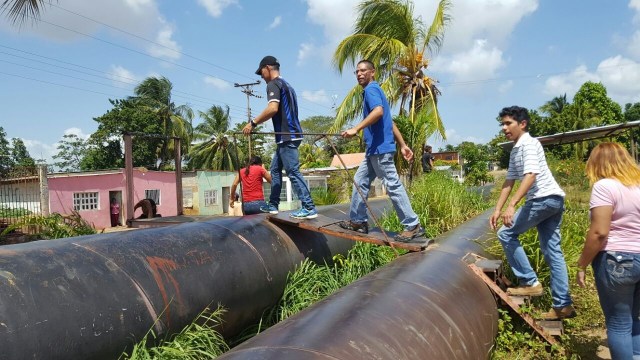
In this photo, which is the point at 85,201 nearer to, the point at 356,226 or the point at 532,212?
the point at 356,226

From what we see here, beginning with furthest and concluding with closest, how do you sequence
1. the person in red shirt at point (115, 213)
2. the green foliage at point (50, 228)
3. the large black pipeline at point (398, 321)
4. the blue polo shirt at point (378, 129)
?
the person in red shirt at point (115, 213) < the green foliage at point (50, 228) < the blue polo shirt at point (378, 129) < the large black pipeline at point (398, 321)

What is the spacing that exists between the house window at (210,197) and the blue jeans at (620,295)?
924 inches

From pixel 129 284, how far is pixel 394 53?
13775 mm

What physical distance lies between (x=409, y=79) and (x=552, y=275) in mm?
13022

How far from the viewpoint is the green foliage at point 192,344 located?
2963 mm

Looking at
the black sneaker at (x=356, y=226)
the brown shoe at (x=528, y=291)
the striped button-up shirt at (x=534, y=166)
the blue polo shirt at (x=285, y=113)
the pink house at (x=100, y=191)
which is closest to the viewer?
the striped button-up shirt at (x=534, y=166)

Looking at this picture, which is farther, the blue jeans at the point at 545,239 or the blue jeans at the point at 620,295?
the blue jeans at the point at 545,239

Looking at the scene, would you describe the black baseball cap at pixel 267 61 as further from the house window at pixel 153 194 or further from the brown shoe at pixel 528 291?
the house window at pixel 153 194

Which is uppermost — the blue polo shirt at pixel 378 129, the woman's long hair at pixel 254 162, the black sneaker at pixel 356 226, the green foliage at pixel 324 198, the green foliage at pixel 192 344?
the blue polo shirt at pixel 378 129

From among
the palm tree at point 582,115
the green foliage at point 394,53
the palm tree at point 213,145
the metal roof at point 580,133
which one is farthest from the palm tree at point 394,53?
the palm tree at point 582,115

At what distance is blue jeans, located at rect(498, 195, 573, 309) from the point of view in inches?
156

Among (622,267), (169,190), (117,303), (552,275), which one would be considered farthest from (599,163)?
(169,190)

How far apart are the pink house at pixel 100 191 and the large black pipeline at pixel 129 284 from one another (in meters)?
19.2

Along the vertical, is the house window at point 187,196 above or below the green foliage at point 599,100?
below
